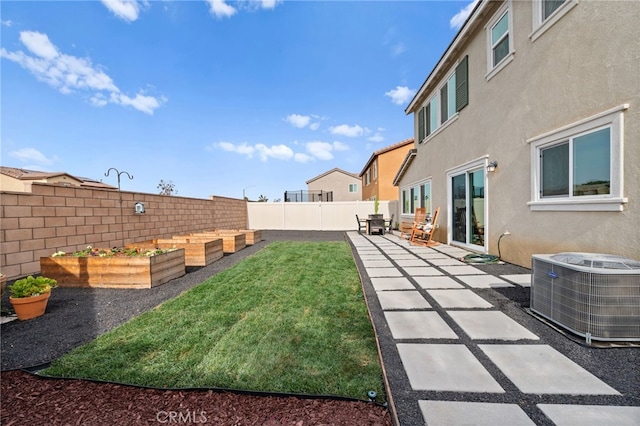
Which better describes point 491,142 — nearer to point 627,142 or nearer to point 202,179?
point 627,142

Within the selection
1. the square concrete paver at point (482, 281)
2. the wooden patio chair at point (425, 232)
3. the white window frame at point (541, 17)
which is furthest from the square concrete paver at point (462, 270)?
the white window frame at point (541, 17)

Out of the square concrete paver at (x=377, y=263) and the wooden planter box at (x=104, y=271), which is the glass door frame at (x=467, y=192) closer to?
the square concrete paver at (x=377, y=263)

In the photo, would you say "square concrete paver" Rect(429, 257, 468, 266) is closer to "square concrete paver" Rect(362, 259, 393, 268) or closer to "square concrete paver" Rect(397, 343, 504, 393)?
"square concrete paver" Rect(362, 259, 393, 268)

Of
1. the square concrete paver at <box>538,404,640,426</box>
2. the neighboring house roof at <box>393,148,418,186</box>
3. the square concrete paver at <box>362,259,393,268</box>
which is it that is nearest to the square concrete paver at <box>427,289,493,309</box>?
the square concrete paver at <box>538,404,640,426</box>

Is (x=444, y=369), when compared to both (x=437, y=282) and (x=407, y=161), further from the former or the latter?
(x=407, y=161)

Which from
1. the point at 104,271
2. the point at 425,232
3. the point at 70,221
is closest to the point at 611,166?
the point at 425,232

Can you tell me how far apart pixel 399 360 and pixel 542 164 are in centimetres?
446

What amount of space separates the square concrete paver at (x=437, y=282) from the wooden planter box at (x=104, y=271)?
4412mm

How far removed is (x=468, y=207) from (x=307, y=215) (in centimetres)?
1109

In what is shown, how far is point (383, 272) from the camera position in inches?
185

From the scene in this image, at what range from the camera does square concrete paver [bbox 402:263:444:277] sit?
14.6 ft

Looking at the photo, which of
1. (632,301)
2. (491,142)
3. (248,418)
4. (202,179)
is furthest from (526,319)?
(202,179)

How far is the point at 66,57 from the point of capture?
26.1ft

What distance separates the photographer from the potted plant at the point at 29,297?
298cm
